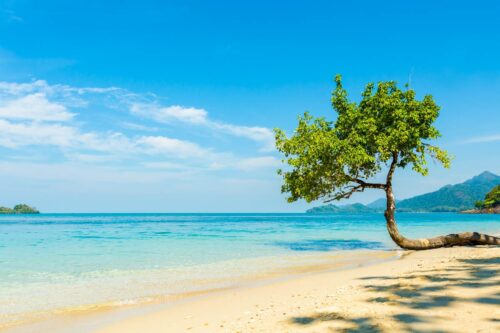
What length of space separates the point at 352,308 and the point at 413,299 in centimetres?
143

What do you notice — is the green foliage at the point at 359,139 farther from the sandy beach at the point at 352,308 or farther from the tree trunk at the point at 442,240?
the sandy beach at the point at 352,308

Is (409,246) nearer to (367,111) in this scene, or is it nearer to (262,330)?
(367,111)

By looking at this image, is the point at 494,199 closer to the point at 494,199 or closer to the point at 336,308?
the point at 494,199

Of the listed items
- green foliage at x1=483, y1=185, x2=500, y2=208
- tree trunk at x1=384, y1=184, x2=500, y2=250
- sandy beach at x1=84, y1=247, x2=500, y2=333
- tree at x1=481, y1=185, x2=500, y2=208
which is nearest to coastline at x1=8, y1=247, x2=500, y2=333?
sandy beach at x1=84, y1=247, x2=500, y2=333

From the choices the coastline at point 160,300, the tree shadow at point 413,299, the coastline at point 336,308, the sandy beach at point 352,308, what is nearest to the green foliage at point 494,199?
the coastline at point 160,300

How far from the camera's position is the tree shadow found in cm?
680

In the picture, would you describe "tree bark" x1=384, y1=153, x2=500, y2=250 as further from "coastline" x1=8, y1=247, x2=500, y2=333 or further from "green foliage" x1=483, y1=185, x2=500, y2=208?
"green foliage" x1=483, y1=185, x2=500, y2=208

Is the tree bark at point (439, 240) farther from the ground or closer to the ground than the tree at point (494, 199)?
closer to the ground

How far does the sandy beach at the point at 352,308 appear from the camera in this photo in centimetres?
684

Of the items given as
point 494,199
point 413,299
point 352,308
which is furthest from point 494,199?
point 352,308

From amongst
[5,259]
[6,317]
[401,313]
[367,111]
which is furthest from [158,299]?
[367,111]

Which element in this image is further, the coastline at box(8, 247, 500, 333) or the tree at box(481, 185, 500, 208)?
the tree at box(481, 185, 500, 208)

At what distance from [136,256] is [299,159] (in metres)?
11.5

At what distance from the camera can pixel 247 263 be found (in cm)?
1964
